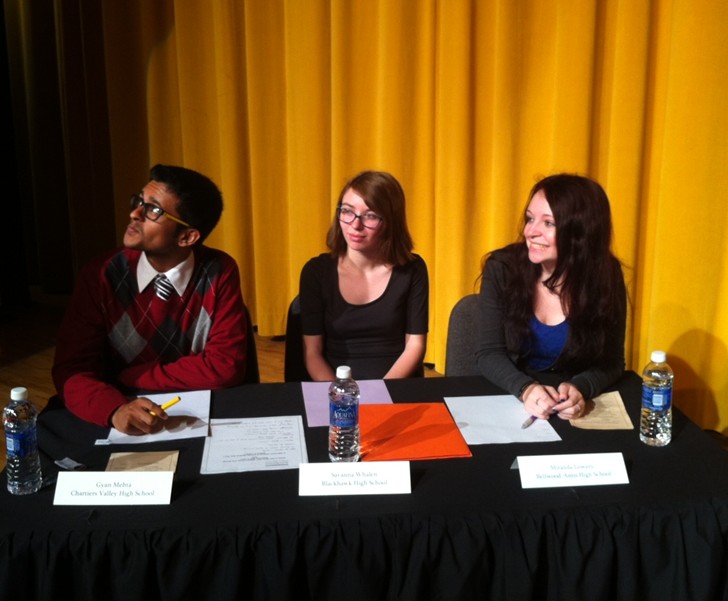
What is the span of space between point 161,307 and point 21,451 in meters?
0.70

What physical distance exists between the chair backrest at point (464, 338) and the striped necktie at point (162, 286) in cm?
85

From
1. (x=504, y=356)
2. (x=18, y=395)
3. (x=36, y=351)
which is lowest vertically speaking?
(x=36, y=351)

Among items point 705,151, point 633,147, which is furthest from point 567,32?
point 705,151

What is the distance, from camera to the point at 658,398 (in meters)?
1.56

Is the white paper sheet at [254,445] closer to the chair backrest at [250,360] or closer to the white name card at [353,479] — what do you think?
the white name card at [353,479]

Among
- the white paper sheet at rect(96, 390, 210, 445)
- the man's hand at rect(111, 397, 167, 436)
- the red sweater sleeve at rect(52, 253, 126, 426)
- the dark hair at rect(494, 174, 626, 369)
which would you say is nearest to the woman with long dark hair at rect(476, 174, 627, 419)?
the dark hair at rect(494, 174, 626, 369)

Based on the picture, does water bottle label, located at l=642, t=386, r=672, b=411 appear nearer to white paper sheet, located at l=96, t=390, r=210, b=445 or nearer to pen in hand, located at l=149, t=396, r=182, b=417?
white paper sheet, located at l=96, t=390, r=210, b=445

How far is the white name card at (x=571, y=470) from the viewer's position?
140 centimetres

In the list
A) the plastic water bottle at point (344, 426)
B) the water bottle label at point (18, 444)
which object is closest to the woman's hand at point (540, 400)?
the plastic water bottle at point (344, 426)

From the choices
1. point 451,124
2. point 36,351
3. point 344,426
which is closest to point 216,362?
point 344,426

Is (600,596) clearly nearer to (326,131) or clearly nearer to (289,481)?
(289,481)

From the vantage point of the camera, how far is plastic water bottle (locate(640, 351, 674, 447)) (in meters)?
1.57

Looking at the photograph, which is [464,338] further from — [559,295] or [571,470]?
[571,470]

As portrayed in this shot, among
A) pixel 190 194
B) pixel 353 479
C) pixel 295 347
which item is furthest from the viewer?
pixel 295 347
